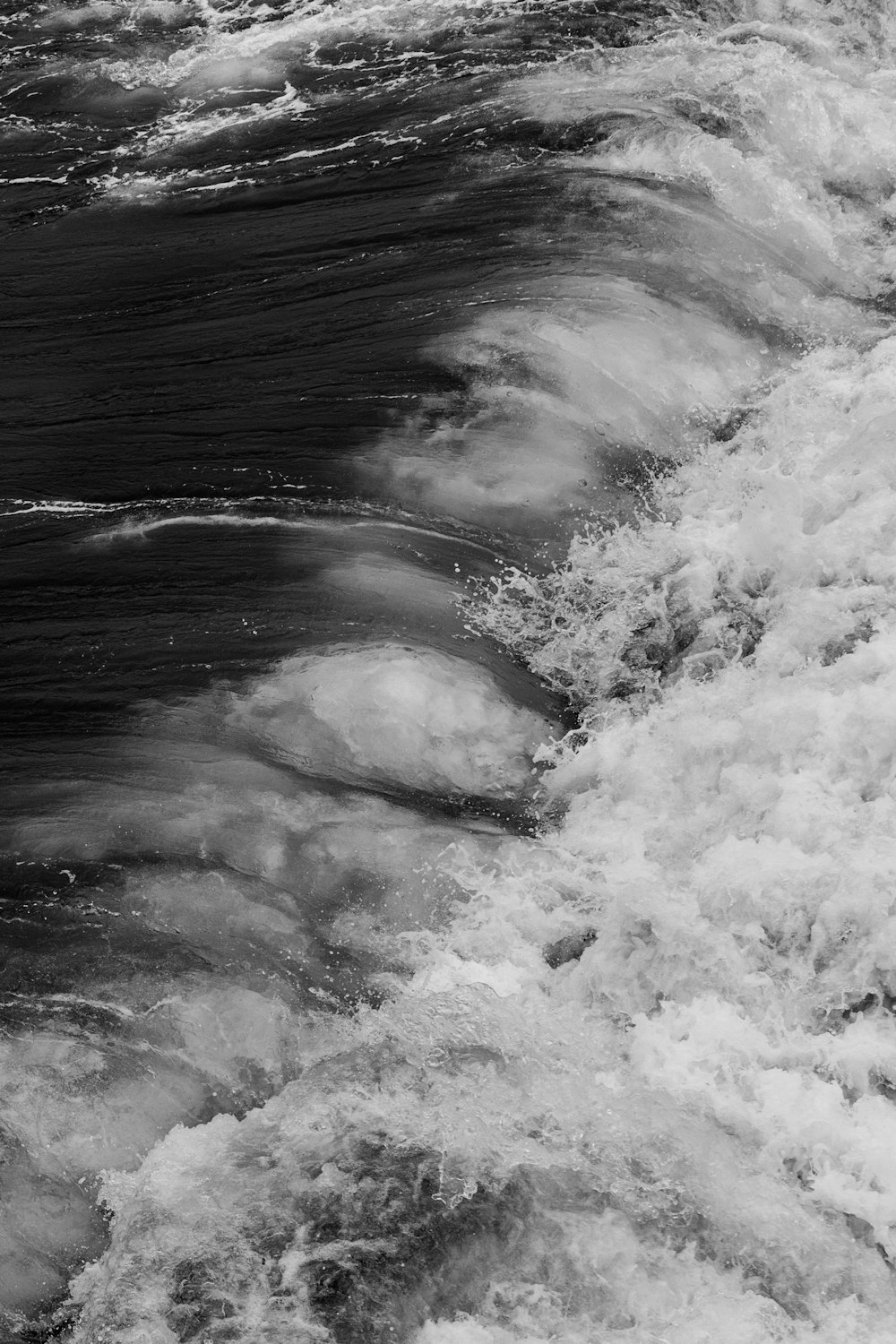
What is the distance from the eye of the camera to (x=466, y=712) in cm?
743

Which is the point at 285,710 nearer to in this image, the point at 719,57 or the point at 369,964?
the point at 369,964

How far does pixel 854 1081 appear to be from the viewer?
5559 mm

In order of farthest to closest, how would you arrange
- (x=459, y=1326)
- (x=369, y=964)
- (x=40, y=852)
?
(x=40, y=852) < (x=369, y=964) < (x=459, y=1326)

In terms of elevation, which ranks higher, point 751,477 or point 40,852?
point 751,477

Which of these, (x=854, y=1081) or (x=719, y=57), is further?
(x=719, y=57)

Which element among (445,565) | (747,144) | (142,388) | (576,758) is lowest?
(576,758)

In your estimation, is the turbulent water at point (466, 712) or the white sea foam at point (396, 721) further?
the white sea foam at point (396, 721)

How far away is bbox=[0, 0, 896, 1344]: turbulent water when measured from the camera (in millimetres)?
5266

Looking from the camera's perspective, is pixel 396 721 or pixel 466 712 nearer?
→ pixel 396 721

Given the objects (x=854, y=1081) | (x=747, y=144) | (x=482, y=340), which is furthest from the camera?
(x=747, y=144)

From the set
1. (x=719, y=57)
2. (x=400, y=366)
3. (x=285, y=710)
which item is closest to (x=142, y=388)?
(x=400, y=366)

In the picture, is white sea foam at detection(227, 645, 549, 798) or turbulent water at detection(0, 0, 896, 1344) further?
white sea foam at detection(227, 645, 549, 798)

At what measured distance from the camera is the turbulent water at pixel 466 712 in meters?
5.27

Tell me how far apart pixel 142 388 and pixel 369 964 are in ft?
18.8
